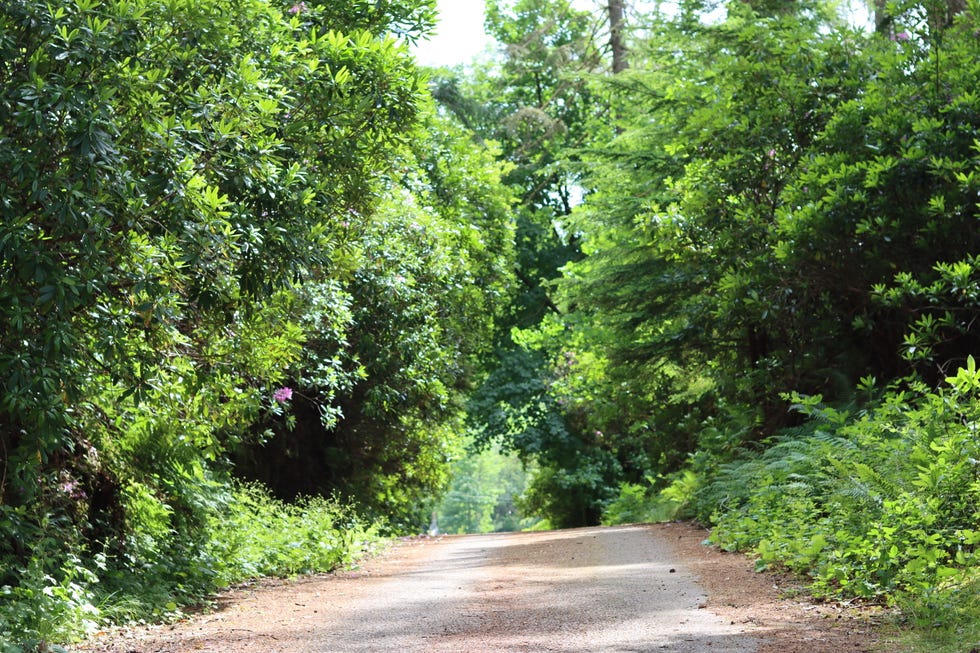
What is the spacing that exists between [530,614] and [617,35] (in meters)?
22.2

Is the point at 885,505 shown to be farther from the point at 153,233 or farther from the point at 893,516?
the point at 153,233

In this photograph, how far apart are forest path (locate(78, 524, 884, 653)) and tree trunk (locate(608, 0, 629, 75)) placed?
18237 mm

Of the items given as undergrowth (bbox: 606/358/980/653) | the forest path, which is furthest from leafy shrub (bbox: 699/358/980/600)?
the forest path

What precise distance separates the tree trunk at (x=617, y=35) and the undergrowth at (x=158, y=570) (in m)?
17.2

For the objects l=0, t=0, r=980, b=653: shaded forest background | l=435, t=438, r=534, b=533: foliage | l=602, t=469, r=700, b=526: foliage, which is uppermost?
l=0, t=0, r=980, b=653: shaded forest background

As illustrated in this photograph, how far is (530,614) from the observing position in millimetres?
7254

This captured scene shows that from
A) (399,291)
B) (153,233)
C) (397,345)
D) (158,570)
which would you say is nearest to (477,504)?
(397,345)

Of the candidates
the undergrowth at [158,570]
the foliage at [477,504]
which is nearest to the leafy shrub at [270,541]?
the undergrowth at [158,570]

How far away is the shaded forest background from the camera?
21.0ft

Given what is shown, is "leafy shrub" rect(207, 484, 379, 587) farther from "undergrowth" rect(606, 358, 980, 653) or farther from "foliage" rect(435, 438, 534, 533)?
"foliage" rect(435, 438, 534, 533)

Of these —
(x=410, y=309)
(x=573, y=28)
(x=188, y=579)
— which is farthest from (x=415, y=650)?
(x=573, y=28)

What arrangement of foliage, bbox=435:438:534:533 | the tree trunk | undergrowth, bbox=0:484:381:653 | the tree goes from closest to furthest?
the tree
undergrowth, bbox=0:484:381:653
the tree trunk
foliage, bbox=435:438:534:533

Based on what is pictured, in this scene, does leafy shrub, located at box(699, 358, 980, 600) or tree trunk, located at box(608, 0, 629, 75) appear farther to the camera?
tree trunk, located at box(608, 0, 629, 75)

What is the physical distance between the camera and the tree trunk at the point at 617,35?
26.6 m
